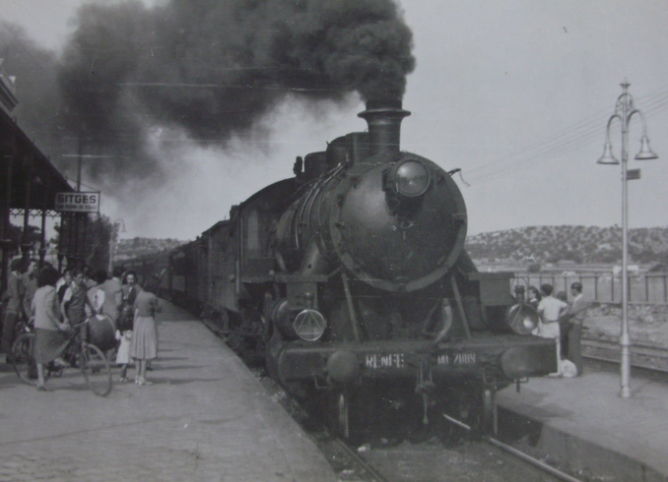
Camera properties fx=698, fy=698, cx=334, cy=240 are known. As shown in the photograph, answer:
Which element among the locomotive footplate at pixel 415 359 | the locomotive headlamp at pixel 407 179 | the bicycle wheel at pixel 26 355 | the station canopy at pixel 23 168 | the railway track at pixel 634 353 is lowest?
the railway track at pixel 634 353

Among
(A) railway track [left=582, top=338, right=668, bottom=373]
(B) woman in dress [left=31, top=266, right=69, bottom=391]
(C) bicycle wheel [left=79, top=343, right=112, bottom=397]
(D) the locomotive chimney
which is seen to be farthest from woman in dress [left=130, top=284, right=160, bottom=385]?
(A) railway track [left=582, top=338, right=668, bottom=373]

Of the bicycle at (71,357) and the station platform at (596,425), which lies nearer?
the station platform at (596,425)

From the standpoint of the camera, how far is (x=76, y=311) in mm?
9312

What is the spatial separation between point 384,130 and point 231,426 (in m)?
3.39

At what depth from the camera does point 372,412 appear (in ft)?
26.1

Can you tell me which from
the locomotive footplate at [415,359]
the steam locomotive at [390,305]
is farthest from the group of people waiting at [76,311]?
the locomotive footplate at [415,359]

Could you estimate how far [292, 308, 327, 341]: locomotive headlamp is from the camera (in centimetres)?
647

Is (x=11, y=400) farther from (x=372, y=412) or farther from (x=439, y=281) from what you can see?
(x=439, y=281)

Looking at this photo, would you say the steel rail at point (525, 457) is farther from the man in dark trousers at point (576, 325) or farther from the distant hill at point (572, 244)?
the man in dark trousers at point (576, 325)

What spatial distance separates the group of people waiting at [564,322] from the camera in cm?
1030

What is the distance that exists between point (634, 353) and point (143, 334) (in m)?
10.4

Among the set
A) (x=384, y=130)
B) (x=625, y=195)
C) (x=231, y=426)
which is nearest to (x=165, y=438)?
(x=231, y=426)

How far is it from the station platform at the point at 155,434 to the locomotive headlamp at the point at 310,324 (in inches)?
32.7

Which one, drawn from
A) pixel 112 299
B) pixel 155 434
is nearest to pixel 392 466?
pixel 155 434
